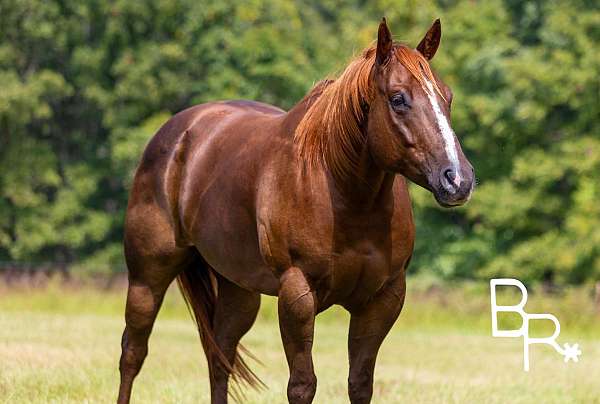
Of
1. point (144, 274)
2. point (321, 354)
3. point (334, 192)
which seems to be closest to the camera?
point (334, 192)

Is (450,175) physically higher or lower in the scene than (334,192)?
higher

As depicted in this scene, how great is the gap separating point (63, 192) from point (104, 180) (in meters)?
2.39

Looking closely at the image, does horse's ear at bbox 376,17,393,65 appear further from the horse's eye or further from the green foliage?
the green foliage

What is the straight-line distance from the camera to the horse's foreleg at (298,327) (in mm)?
5668

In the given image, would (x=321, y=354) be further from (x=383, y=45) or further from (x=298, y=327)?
(x=383, y=45)

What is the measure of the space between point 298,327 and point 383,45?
1477 mm

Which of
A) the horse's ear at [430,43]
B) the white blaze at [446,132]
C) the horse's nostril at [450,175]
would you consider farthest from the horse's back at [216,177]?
the horse's nostril at [450,175]

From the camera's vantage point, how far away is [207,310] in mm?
7719

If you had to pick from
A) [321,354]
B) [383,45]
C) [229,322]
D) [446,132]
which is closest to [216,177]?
[229,322]

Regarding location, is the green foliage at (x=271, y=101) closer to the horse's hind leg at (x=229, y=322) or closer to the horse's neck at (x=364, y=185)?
the horse's hind leg at (x=229, y=322)

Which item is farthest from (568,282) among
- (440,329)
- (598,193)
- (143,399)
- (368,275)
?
(368,275)

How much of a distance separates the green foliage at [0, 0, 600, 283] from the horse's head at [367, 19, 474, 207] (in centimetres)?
1995

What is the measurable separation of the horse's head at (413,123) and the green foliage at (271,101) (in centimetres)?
1995

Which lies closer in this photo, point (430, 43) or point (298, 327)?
point (430, 43)
